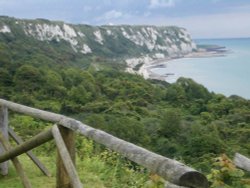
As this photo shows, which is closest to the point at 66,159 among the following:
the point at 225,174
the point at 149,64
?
the point at 225,174

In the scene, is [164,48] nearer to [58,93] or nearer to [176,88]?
[176,88]

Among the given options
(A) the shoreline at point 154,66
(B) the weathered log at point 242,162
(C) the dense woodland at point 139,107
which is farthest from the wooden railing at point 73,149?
(A) the shoreline at point 154,66

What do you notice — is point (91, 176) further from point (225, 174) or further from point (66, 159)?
point (66, 159)

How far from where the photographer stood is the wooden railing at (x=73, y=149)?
61.3 inches

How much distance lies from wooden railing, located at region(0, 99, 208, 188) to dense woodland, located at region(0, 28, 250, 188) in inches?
324

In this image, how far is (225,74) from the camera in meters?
90.8

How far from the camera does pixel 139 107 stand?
4862 centimetres

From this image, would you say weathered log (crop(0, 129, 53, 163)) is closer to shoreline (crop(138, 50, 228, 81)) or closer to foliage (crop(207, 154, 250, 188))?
foliage (crop(207, 154, 250, 188))

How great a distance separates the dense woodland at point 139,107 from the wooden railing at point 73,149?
8.23 m

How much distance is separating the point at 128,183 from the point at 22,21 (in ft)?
316

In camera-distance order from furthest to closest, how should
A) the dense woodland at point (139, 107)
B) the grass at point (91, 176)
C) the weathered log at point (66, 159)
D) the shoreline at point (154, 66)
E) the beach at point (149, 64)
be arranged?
the beach at point (149, 64)
the shoreline at point (154, 66)
the dense woodland at point (139, 107)
the grass at point (91, 176)
the weathered log at point (66, 159)

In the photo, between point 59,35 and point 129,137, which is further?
point 59,35

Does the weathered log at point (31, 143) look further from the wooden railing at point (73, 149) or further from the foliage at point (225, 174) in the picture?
the foliage at point (225, 174)

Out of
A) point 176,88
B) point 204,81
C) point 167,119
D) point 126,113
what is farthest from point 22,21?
point 167,119
